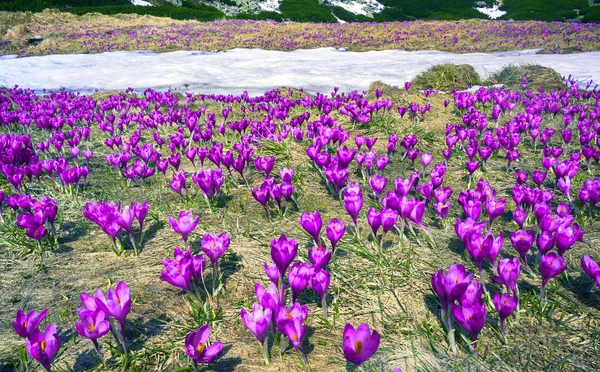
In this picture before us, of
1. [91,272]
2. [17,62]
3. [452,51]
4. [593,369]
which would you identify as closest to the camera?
[593,369]

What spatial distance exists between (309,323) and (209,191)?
72.7 inches

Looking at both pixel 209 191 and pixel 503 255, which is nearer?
pixel 503 255

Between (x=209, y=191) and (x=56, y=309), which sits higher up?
(x=209, y=191)

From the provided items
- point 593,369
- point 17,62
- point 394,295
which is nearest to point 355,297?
point 394,295

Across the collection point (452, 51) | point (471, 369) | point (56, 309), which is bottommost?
point (56, 309)

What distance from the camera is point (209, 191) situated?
354 centimetres

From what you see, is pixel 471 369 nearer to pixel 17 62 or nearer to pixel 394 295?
pixel 394 295

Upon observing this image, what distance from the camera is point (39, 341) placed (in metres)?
1.66

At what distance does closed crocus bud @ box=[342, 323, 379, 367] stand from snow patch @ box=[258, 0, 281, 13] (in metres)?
80.8

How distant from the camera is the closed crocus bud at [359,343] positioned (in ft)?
5.02

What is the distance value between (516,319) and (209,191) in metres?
2.67

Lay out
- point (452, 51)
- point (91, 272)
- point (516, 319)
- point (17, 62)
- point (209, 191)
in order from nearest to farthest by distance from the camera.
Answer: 1. point (516, 319)
2. point (91, 272)
3. point (209, 191)
4. point (17, 62)
5. point (452, 51)

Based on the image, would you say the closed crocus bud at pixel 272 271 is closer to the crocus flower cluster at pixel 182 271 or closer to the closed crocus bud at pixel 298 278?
the closed crocus bud at pixel 298 278

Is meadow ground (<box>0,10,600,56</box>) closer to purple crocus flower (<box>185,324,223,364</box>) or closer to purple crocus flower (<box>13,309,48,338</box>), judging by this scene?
purple crocus flower (<box>185,324,223,364</box>)
